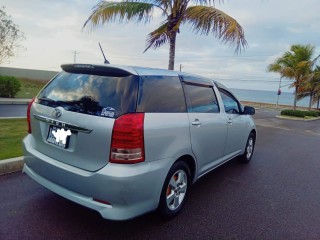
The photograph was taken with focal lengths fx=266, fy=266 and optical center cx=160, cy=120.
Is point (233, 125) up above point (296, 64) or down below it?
below

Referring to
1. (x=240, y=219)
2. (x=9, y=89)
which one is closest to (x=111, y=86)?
(x=240, y=219)

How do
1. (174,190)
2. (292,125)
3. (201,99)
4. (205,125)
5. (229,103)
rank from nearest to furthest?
(174,190) < (205,125) < (201,99) < (229,103) < (292,125)

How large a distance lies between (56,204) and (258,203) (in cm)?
277

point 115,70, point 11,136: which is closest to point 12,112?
point 11,136

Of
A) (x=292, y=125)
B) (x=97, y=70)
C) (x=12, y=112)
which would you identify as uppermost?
(x=97, y=70)

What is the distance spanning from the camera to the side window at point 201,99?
3.48 m

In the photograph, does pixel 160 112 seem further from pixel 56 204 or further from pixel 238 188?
pixel 238 188

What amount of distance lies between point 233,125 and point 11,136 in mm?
4755

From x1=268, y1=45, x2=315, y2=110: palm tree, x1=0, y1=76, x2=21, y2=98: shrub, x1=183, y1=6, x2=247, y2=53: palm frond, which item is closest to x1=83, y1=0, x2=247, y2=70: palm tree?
x1=183, y1=6, x2=247, y2=53: palm frond

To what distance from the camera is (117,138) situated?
2500mm

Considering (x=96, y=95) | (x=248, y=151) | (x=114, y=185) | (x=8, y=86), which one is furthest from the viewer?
(x=8, y=86)

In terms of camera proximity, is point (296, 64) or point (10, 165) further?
point (296, 64)

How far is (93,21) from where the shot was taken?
893 centimetres

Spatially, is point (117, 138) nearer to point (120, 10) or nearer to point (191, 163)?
point (191, 163)
